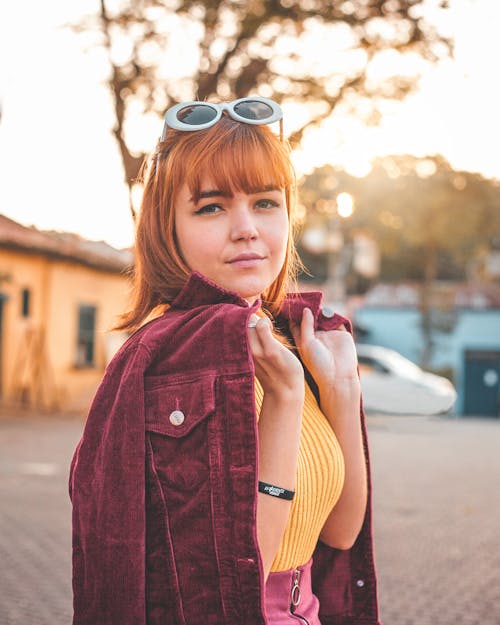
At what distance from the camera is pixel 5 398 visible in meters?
19.1

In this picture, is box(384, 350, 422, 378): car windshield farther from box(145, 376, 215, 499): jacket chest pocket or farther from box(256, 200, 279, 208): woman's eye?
box(145, 376, 215, 499): jacket chest pocket

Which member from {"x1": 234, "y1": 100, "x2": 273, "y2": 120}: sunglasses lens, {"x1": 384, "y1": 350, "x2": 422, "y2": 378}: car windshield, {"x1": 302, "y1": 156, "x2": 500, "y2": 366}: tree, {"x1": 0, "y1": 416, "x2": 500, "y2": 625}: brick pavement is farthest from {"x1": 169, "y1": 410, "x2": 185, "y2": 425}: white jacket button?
{"x1": 384, "y1": 350, "x2": 422, "y2": 378}: car windshield

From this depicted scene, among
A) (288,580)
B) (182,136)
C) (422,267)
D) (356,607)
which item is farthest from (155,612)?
(422,267)

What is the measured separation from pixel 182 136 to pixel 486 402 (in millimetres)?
36622

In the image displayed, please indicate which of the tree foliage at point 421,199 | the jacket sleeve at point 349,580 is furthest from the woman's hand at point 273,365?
the tree foliage at point 421,199

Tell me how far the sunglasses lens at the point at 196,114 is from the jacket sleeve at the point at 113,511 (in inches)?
20.3

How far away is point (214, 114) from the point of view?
1635mm

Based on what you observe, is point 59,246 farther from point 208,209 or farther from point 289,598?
point 289,598

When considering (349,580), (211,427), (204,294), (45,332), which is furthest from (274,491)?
(45,332)

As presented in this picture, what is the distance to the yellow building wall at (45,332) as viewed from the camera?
18.7 m

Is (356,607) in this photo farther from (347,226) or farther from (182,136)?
(347,226)

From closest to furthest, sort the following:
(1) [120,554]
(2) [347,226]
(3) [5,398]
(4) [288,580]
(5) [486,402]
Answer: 1. (1) [120,554]
2. (4) [288,580]
3. (3) [5,398]
4. (2) [347,226]
5. (5) [486,402]

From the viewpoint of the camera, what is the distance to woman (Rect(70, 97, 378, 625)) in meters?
1.31

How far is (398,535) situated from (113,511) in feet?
23.2
